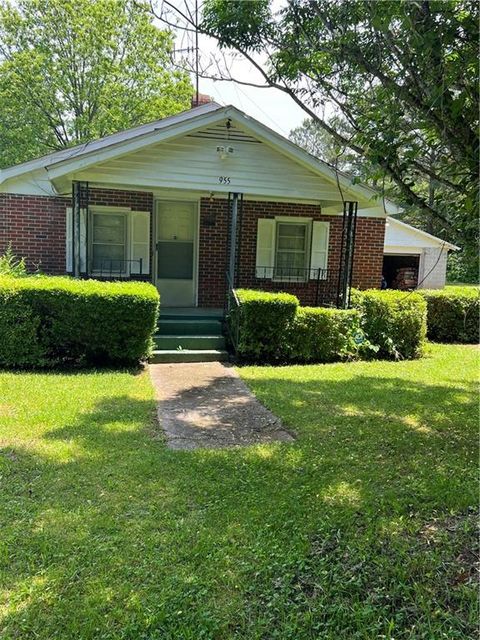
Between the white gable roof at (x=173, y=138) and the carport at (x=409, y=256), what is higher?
the white gable roof at (x=173, y=138)

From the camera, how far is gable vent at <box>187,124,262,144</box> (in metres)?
8.59

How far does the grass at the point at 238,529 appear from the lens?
2.30 metres

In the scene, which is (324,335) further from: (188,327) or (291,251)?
(291,251)

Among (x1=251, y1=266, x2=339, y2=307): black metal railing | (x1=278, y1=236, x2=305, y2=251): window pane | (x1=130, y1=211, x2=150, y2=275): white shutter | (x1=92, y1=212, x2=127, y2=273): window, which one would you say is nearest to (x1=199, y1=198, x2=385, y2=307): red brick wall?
(x1=251, y1=266, x2=339, y2=307): black metal railing

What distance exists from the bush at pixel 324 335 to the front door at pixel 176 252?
3532mm

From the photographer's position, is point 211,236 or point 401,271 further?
point 401,271

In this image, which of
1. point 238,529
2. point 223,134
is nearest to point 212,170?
point 223,134

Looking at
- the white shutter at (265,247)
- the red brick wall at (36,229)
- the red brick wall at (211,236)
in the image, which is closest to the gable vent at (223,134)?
the red brick wall at (211,236)

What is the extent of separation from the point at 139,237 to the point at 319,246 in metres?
4.06

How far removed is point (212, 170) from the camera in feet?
28.6

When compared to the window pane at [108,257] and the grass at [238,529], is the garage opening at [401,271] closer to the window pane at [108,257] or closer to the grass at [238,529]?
the window pane at [108,257]

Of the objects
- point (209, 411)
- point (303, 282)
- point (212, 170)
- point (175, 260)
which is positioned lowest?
point (209, 411)

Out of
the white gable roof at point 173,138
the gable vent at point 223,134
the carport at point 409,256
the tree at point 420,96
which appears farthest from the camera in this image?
the carport at point 409,256

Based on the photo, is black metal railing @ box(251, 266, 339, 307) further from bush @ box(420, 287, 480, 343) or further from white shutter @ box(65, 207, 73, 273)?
white shutter @ box(65, 207, 73, 273)
